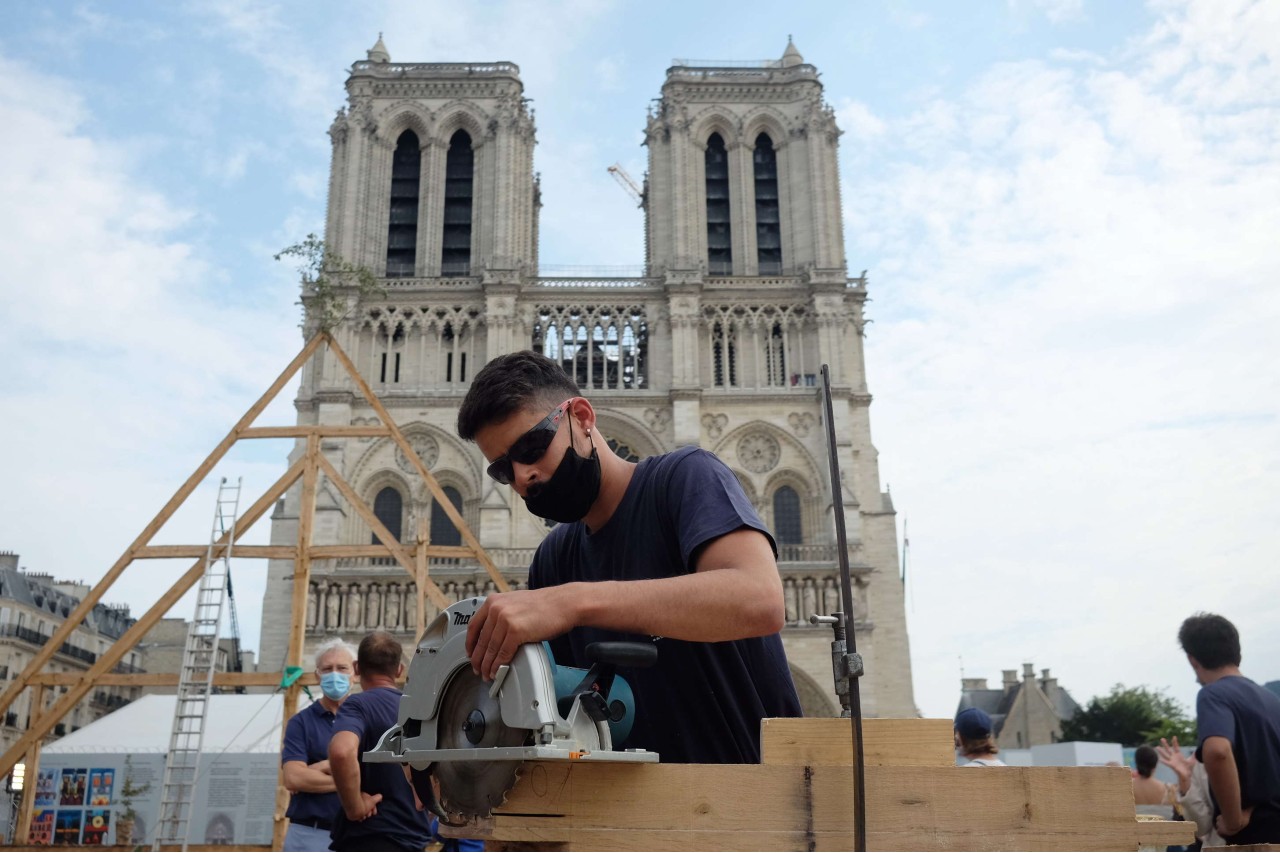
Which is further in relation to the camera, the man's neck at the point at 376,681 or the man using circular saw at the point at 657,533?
the man's neck at the point at 376,681

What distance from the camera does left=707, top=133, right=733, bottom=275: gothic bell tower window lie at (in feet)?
109

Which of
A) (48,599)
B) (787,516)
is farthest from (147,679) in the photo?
(48,599)

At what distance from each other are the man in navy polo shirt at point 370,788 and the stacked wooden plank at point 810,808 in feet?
9.25

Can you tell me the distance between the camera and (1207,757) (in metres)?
3.56

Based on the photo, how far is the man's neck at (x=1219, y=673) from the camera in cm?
384

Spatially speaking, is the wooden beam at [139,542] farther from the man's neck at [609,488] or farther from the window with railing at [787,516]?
the window with railing at [787,516]

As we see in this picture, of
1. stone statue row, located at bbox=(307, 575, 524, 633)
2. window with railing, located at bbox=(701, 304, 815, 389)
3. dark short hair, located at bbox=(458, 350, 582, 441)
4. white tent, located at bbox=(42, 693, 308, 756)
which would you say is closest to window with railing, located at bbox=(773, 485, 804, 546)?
window with railing, located at bbox=(701, 304, 815, 389)

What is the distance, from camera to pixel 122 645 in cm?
1204

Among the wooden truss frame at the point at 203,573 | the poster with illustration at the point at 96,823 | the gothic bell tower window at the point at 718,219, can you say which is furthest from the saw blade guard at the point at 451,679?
the gothic bell tower window at the point at 718,219

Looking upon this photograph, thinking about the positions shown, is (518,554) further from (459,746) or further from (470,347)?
(459,746)

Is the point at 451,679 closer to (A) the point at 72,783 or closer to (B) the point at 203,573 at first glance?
(B) the point at 203,573

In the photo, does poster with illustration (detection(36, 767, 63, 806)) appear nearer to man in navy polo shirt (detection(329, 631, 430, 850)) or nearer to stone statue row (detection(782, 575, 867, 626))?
man in navy polo shirt (detection(329, 631, 430, 850))

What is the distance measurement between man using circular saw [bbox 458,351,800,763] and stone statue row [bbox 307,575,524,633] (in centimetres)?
2531

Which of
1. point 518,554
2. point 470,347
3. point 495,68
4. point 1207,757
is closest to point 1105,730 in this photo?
point 518,554
